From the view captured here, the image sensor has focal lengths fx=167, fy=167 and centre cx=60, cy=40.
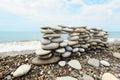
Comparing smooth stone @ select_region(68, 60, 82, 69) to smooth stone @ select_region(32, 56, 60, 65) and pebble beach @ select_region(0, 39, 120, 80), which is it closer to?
pebble beach @ select_region(0, 39, 120, 80)

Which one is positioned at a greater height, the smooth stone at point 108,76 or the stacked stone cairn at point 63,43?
the stacked stone cairn at point 63,43

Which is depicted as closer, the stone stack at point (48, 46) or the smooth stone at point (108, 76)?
the smooth stone at point (108, 76)

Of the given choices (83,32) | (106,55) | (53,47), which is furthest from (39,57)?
(106,55)

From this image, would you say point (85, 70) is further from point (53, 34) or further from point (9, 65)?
point (9, 65)

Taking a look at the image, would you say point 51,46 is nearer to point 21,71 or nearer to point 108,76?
point 21,71

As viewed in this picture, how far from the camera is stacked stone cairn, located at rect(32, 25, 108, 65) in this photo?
427 centimetres

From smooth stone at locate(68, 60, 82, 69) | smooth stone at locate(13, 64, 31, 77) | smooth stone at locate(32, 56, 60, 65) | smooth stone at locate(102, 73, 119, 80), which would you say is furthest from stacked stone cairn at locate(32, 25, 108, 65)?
smooth stone at locate(102, 73, 119, 80)

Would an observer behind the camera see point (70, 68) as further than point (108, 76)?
Yes

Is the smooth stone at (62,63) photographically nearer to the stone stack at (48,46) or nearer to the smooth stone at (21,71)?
the stone stack at (48,46)

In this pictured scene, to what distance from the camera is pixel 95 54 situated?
5.20 m

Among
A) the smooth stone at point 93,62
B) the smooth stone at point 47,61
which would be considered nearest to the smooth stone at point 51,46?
the smooth stone at point 47,61

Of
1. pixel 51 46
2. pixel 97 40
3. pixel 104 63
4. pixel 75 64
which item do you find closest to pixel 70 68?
pixel 75 64

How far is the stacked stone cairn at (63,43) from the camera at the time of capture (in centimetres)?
427

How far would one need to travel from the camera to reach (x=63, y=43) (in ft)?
14.5
